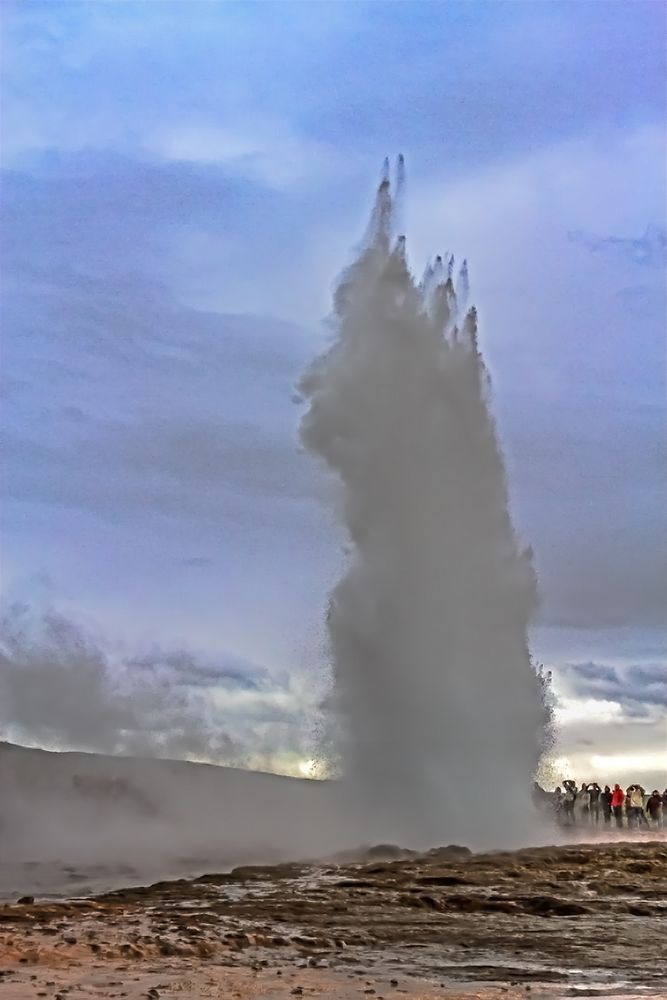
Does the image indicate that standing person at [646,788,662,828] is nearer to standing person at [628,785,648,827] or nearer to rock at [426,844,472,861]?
standing person at [628,785,648,827]

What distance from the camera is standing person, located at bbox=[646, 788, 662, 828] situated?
100 feet

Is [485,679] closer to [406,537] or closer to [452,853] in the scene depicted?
[406,537]

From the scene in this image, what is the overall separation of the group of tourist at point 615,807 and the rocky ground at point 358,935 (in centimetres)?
1307

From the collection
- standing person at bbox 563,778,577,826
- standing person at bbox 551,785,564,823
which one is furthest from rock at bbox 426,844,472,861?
standing person at bbox 563,778,577,826

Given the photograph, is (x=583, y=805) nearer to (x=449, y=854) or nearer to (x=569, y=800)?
(x=569, y=800)

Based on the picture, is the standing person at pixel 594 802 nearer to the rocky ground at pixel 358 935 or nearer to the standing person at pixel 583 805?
A: the standing person at pixel 583 805

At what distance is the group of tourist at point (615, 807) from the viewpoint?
2988cm

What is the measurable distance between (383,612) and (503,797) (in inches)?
178

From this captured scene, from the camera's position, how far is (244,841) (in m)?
23.5

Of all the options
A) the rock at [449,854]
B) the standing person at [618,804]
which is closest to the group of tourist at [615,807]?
the standing person at [618,804]

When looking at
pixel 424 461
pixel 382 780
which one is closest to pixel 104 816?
pixel 382 780

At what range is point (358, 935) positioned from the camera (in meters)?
11.1

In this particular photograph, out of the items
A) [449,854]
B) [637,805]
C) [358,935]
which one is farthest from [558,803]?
[358,935]

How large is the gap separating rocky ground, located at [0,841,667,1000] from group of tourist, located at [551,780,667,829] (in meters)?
13.1
